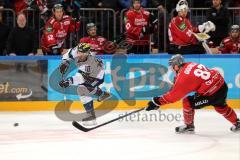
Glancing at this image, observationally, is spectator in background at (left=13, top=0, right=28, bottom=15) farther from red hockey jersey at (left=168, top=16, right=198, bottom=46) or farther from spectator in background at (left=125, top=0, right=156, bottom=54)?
red hockey jersey at (left=168, top=16, right=198, bottom=46)

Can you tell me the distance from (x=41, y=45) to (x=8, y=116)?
1.92 metres

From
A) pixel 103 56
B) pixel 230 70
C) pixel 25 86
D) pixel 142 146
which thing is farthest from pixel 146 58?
pixel 142 146

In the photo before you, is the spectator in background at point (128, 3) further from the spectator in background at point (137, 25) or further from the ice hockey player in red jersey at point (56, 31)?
the ice hockey player in red jersey at point (56, 31)

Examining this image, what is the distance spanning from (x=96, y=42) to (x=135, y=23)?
0.83 m

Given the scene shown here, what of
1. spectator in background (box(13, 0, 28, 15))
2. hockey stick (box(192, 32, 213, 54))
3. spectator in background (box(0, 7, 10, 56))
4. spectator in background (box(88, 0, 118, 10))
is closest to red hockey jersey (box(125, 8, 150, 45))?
spectator in background (box(88, 0, 118, 10))

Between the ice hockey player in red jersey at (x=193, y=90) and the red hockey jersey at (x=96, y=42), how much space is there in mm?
3487

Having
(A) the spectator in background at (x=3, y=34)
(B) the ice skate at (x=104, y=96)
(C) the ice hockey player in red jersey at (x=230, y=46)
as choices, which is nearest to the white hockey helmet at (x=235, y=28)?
(C) the ice hockey player in red jersey at (x=230, y=46)

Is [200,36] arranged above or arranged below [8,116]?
above

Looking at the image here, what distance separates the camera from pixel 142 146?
7.32 m

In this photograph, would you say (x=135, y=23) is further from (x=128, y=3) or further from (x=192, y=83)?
(x=192, y=83)

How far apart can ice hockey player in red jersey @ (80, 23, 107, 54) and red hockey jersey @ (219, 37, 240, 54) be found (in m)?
2.29

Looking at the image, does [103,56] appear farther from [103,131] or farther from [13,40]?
[103,131]

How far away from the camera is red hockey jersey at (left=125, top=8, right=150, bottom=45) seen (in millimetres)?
11352

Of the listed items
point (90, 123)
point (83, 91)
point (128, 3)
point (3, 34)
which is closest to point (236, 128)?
point (90, 123)
